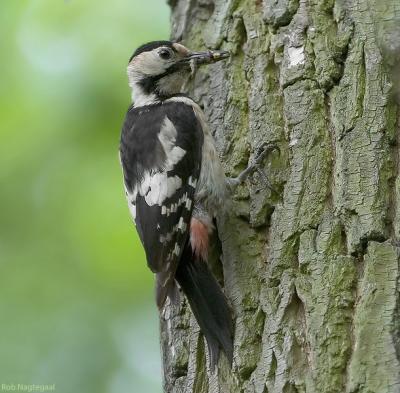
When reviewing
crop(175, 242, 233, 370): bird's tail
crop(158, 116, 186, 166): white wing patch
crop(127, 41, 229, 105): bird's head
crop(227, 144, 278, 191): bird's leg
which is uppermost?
crop(127, 41, 229, 105): bird's head

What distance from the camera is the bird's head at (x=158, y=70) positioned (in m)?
4.36

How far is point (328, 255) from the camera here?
9.61ft

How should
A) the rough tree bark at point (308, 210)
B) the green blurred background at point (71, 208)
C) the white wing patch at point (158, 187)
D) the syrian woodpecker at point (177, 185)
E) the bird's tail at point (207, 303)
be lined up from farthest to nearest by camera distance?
the green blurred background at point (71, 208) → the white wing patch at point (158, 187) → the syrian woodpecker at point (177, 185) → the bird's tail at point (207, 303) → the rough tree bark at point (308, 210)

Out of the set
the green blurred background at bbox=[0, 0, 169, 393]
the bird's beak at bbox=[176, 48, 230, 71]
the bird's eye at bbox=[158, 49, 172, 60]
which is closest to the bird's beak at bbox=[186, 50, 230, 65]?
the bird's beak at bbox=[176, 48, 230, 71]

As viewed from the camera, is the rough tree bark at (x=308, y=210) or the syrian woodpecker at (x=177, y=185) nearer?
the rough tree bark at (x=308, y=210)

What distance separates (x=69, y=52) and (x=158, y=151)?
2250mm

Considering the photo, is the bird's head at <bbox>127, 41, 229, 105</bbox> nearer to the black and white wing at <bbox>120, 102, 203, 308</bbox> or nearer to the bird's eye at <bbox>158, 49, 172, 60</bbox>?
the bird's eye at <bbox>158, 49, 172, 60</bbox>

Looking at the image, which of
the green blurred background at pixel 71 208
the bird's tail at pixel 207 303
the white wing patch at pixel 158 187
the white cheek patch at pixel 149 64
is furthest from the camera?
the green blurred background at pixel 71 208

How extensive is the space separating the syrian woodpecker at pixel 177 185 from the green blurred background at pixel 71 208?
1.17 meters

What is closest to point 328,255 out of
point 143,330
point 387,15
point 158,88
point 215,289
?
point 215,289

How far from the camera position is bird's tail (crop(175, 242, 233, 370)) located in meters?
3.15

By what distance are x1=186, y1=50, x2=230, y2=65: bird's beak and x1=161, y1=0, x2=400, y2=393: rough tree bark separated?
5 cm

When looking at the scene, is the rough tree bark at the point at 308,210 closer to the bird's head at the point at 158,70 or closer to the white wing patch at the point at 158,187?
the white wing patch at the point at 158,187

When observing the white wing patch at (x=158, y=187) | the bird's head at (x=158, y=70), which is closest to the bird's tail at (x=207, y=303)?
the white wing patch at (x=158, y=187)
